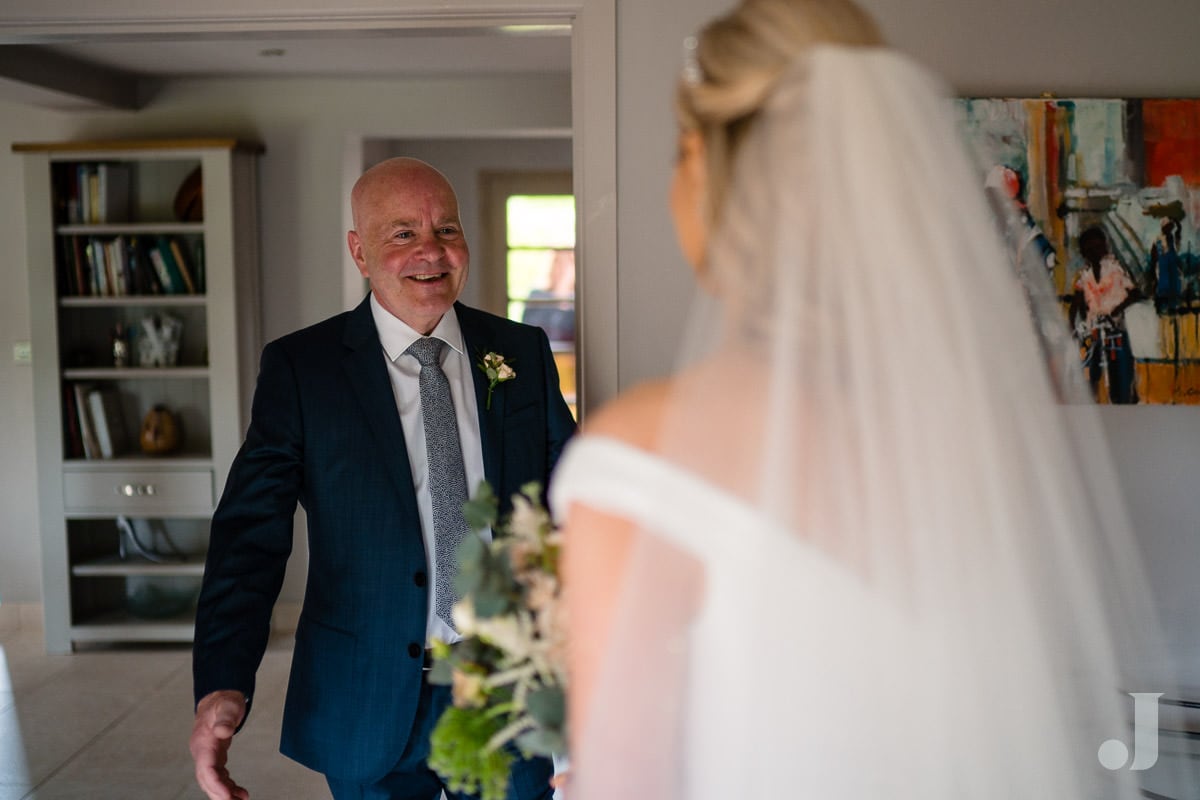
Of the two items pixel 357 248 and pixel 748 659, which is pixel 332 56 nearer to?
pixel 357 248

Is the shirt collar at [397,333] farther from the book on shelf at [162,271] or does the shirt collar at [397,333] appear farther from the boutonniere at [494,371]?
the book on shelf at [162,271]

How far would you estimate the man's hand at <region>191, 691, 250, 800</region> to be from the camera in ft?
5.83

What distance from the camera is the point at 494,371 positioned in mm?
2279

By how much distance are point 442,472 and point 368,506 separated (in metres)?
0.15

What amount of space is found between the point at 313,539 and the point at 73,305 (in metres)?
4.26

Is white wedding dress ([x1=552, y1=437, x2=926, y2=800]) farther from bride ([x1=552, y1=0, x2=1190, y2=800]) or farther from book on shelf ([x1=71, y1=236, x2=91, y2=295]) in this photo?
book on shelf ([x1=71, y1=236, x2=91, y2=295])

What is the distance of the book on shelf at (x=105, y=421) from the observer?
19.1 ft

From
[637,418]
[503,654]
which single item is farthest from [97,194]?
[637,418]

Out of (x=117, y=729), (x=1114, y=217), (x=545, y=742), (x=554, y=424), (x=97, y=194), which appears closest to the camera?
(x=545, y=742)

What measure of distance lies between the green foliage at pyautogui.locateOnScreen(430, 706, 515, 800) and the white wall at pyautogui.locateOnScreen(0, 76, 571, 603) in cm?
500

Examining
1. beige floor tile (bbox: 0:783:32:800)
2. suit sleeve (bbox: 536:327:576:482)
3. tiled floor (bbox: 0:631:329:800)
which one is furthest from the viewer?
tiled floor (bbox: 0:631:329:800)

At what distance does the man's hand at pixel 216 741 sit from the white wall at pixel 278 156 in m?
4.41

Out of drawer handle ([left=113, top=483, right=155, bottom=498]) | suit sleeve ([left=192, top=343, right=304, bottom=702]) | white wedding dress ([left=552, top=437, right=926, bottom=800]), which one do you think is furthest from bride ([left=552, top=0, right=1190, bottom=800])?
drawer handle ([left=113, top=483, right=155, bottom=498])

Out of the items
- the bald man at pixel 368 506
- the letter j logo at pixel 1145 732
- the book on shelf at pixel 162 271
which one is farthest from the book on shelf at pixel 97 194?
the letter j logo at pixel 1145 732
